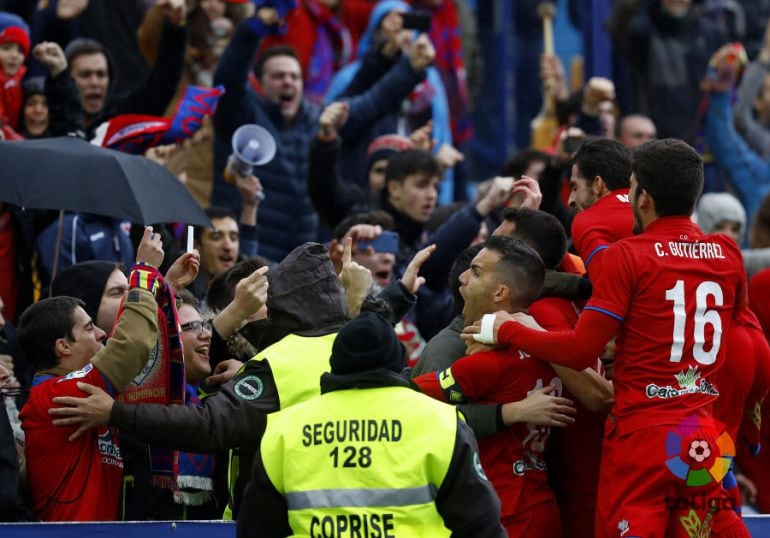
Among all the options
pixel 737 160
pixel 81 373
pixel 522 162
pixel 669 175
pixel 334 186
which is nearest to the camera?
pixel 669 175

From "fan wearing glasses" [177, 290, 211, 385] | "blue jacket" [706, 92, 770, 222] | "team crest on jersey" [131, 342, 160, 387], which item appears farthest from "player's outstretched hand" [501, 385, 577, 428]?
"blue jacket" [706, 92, 770, 222]

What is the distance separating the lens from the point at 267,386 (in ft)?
18.6

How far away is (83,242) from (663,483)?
3917 millimetres

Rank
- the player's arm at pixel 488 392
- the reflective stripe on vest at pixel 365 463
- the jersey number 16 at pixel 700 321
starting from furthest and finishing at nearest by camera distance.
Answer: the player's arm at pixel 488 392 → the jersey number 16 at pixel 700 321 → the reflective stripe on vest at pixel 365 463

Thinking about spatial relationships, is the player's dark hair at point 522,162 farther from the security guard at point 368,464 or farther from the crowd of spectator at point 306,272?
the security guard at point 368,464

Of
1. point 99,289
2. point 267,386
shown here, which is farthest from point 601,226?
point 99,289

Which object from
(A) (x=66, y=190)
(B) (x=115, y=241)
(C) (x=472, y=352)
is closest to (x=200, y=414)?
→ (C) (x=472, y=352)

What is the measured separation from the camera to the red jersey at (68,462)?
240 inches

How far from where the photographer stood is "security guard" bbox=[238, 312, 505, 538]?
16.0 ft

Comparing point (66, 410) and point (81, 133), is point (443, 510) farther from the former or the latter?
point (81, 133)

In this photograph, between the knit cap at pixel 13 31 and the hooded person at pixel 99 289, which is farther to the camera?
the knit cap at pixel 13 31

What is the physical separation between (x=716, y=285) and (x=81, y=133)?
3937mm

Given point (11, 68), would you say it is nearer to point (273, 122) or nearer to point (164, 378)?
point (273, 122)

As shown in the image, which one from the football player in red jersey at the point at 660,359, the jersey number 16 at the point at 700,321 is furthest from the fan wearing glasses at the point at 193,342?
the jersey number 16 at the point at 700,321
